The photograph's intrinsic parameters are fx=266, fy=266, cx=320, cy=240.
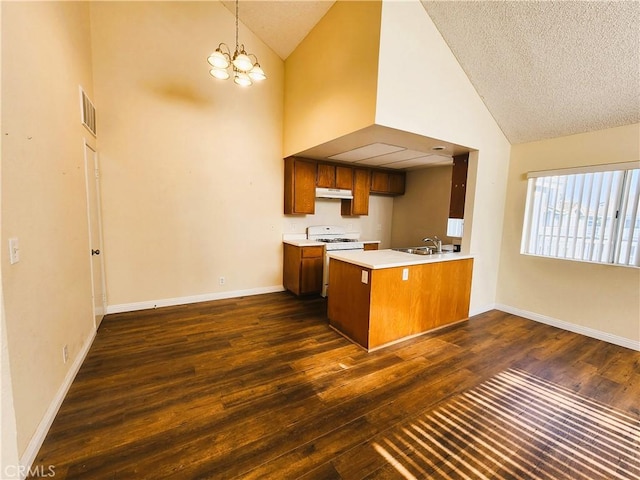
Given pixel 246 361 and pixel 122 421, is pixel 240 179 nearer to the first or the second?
pixel 246 361

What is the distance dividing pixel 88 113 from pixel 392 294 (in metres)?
3.78

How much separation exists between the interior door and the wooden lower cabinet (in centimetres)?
252

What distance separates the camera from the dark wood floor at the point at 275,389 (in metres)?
1.52

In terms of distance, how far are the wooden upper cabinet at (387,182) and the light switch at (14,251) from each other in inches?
194

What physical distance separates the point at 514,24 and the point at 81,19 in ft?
14.1

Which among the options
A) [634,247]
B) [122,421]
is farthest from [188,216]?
[634,247]

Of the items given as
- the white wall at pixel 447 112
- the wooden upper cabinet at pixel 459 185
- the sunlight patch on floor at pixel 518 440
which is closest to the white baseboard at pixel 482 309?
the white wall at pixel 447 112

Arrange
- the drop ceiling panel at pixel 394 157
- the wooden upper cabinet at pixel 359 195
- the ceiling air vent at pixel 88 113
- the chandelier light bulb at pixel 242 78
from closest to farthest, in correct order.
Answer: the ceiling air vent at pixel 88 113, the chandelier light bulb at pixel 242 78, the drop ceiling panel at pixel 394 157, the wooden upper cabinet at pixel 359 195

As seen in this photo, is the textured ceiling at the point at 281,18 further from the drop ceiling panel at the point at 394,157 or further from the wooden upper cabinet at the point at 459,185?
the wooden upper cabinet at the point at 459,185

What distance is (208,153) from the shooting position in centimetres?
388

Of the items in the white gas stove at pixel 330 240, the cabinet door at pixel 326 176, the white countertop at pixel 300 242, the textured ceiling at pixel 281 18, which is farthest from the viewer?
the cabinet door at pixel 326 176

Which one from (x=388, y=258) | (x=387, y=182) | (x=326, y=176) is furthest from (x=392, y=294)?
(x=387, y=182)

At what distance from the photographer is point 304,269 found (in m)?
4.31

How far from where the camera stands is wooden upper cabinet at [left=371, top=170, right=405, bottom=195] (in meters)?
5.42
